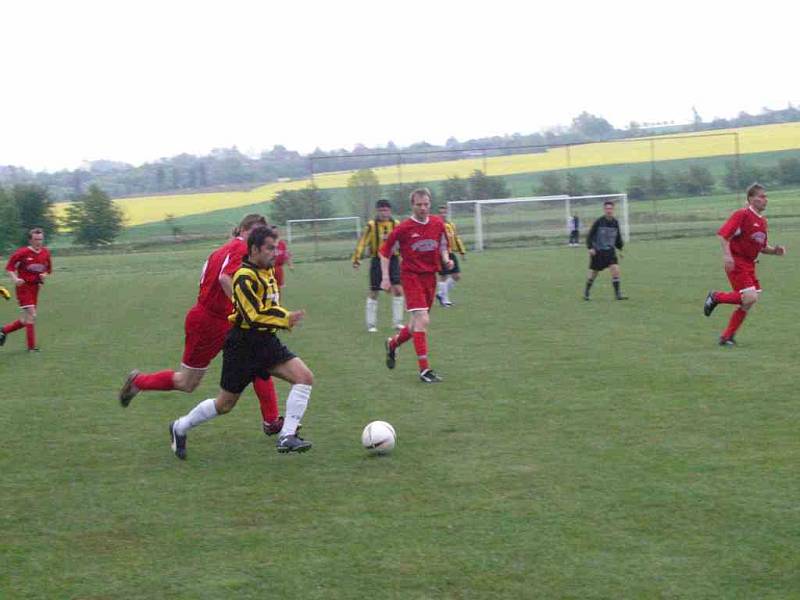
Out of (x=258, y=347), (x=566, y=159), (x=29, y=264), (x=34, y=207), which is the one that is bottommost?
(x=258, y=347)

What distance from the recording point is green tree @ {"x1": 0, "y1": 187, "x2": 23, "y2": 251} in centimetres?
4703

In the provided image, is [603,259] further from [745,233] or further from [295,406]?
[295,406]

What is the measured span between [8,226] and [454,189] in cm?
1905

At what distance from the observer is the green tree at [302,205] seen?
42.8 meters

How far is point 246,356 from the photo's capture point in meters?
7.58

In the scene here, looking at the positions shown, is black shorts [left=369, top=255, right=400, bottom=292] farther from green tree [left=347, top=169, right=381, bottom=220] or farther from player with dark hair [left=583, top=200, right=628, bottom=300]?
green tree [left=347, top=169, right=381, bottom=220]

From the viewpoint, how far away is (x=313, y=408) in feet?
31.9

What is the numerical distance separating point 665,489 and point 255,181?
75081mm

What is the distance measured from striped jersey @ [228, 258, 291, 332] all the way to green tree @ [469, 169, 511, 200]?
1502 inches

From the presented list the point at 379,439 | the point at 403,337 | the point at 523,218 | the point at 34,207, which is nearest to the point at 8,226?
the point at 34,207

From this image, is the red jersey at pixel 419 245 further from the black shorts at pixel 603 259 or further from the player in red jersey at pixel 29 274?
the black shorts at pixel 603 259

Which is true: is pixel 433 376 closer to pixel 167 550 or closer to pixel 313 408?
pixel 313 408

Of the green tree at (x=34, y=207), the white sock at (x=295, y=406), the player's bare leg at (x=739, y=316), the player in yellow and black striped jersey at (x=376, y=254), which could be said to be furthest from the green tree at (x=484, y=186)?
the white sock at (x=295, y=406)

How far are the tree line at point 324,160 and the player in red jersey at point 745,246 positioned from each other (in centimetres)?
2866
